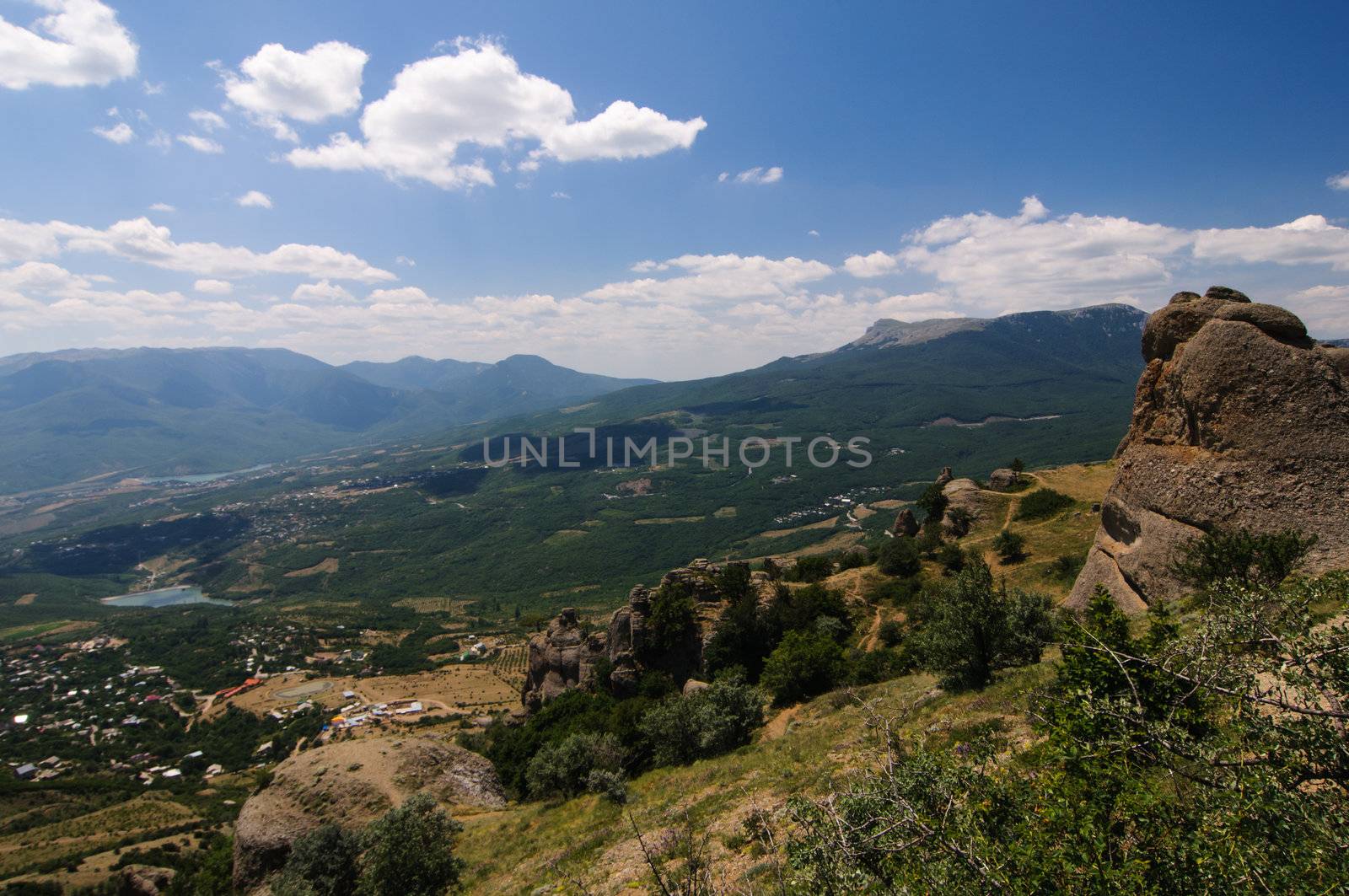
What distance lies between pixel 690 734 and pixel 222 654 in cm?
12366

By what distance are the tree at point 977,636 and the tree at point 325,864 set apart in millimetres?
20279

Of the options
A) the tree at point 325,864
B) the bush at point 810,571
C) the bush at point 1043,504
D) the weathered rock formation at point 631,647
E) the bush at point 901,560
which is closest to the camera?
the tree at point 325,864

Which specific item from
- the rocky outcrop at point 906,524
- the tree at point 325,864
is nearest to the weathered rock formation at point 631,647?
the tree at point 325,864

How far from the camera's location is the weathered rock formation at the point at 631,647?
35.1 meters

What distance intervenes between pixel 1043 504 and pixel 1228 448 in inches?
1086

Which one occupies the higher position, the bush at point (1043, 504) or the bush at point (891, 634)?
the bush at point (1043, 504)

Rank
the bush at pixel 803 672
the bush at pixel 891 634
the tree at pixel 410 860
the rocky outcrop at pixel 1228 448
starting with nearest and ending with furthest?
the tree at pixel 410 860, the rocky outcrop at pixel 1228 448, the bush at pixel 803 672, the bush at pixel 891 634

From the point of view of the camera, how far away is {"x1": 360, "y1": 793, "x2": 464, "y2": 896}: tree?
620 inches

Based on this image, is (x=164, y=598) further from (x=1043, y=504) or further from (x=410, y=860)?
(x=1043, y=504)

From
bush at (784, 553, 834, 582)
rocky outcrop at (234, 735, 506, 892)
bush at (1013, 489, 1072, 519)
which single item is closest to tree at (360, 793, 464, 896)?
rocky outcrop at (234, 735, 506, 892)

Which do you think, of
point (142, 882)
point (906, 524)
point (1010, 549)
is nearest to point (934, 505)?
point (906, 524)

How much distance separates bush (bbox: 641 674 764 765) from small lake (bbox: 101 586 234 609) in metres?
198

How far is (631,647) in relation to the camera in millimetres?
35375

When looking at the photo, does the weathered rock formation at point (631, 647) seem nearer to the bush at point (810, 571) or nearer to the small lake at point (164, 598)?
the bush at point (810, 571)
